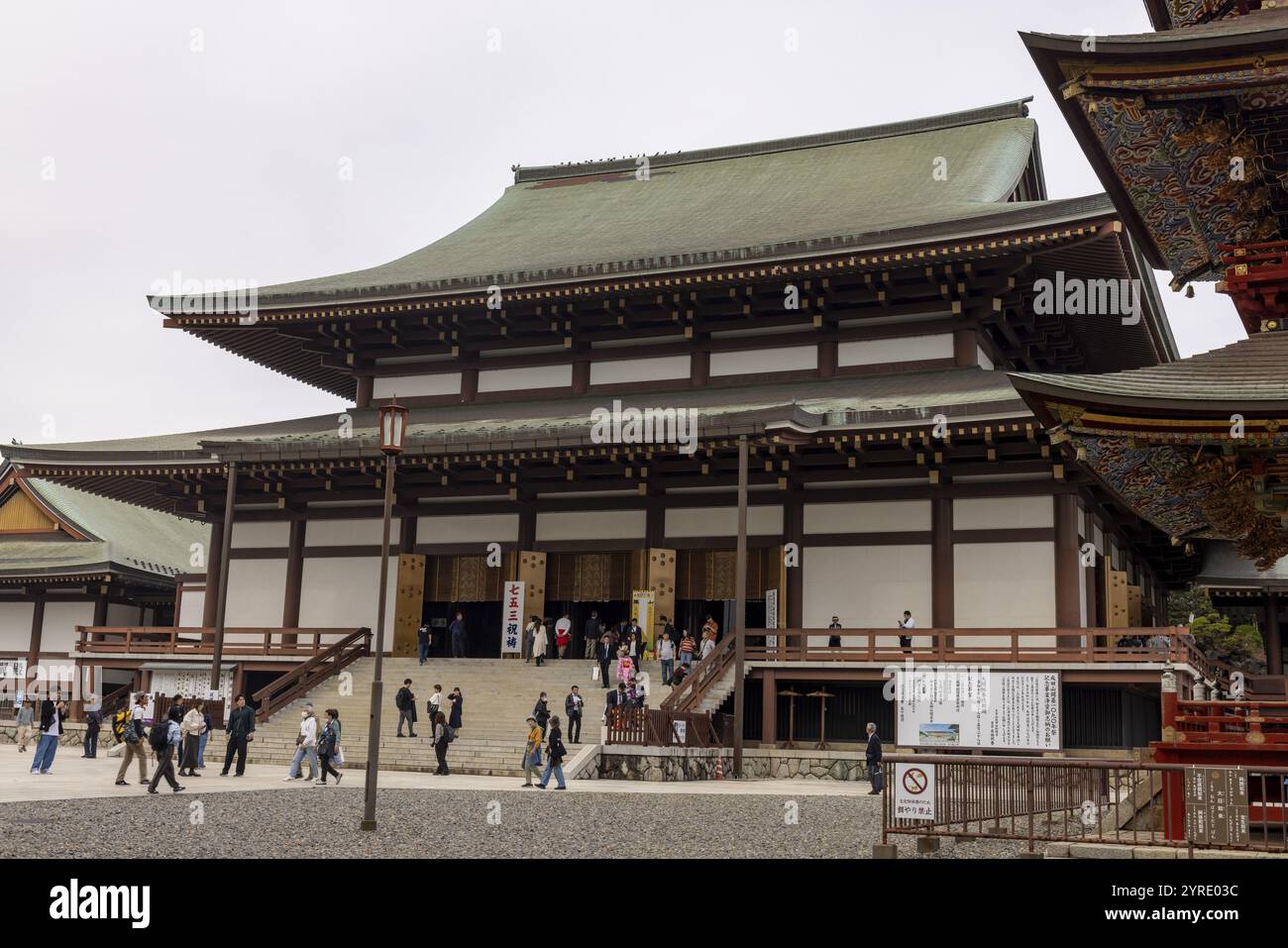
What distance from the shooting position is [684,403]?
30.9 metres

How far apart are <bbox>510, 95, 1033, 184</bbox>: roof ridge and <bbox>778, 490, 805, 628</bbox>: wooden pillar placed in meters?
15.1

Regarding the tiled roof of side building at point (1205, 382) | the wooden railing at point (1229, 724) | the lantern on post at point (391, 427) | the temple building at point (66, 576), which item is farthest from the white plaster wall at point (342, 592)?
the tiled roof of side building at point (1205, 382)

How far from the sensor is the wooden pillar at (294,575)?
32594 mm

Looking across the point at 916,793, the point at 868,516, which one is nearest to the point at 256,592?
the point at 868,516

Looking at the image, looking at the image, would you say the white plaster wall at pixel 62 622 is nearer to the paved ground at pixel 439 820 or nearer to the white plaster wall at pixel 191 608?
the white plaster wall at pixel 191 608

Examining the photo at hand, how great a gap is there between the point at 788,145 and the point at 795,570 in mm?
17117

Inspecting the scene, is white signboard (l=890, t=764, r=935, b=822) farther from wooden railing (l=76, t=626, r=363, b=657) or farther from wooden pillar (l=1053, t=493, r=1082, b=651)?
wooden railing (l=76, t=626, r=363, b=657)

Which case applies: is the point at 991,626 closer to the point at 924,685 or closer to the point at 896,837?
the point at 924,685

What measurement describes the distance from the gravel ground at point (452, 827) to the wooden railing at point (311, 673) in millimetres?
8600

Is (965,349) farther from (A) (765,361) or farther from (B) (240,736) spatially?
(B) (240,736)

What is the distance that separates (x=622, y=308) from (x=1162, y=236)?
61.3 ft

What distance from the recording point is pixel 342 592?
32.6 m
